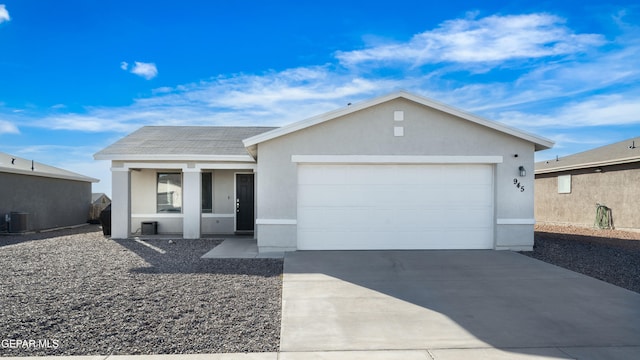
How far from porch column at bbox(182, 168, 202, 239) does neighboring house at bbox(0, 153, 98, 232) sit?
7864 mm

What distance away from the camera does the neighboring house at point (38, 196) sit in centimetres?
1548

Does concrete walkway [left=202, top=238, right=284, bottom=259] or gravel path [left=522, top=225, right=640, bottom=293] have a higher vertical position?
concrete walkway [left=202, top=238, right=284, bottom=259]

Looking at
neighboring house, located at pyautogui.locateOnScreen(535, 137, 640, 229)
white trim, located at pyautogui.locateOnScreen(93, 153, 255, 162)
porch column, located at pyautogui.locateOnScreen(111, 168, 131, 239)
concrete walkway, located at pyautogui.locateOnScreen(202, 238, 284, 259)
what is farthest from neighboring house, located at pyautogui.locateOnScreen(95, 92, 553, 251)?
neighboring house, located at pyautogui.locateOnScreen(535, 137, 640, 229)

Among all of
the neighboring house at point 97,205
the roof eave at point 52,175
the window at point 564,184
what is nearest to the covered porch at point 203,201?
the roof eave at point 52,175

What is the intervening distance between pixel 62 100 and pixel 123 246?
8390 millimetres

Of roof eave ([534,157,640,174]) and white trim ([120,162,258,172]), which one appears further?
roof eave ([534,157,640,174])

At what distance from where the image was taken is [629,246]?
11.5 meters

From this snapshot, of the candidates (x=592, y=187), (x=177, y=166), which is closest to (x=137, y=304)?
(x=177, y=166)

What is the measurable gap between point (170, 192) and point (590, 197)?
60.2 ft

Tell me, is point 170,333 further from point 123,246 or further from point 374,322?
point 123,246

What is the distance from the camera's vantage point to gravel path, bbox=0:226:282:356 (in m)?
4.29

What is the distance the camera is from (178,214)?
14.5 m

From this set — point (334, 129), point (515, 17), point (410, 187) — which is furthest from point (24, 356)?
point (515, 17)

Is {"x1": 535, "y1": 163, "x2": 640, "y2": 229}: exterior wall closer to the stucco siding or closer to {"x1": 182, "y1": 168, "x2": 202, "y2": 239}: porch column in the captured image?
the stucco siding
